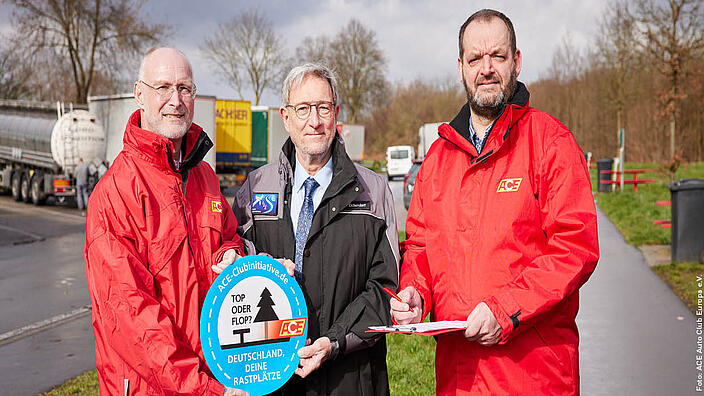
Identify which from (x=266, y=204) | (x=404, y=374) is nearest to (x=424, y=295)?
(x=266, y=204)

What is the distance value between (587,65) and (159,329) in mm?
52491

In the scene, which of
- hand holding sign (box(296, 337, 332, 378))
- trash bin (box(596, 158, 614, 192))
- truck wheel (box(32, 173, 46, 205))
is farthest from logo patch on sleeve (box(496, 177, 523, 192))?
trash bin (box(596, 158, 614, 192))

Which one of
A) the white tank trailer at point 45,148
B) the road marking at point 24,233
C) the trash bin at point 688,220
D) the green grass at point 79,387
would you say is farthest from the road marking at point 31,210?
the trash bin at point 688,220

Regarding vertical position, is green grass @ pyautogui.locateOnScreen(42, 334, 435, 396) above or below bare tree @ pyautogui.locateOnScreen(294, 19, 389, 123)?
below

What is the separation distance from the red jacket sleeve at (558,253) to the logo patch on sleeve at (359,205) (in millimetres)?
816

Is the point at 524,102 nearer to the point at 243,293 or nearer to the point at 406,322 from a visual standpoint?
the point at 406,322

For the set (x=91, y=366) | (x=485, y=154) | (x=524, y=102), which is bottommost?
(x=91, y=366)

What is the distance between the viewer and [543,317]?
2857 mm

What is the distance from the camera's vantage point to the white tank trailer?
23562 millimetres

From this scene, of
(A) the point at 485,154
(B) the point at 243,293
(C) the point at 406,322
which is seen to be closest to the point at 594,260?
(A) the point at 485,154

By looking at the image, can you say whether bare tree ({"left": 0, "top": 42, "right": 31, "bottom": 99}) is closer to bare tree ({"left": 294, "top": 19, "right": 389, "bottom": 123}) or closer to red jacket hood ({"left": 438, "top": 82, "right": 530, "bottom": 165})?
bare tree ({"left": 294, "top": 19, "right": 389, "bottom": 123})

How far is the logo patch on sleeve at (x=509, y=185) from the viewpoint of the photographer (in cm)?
294

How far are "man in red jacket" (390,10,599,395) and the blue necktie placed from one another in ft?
1.72

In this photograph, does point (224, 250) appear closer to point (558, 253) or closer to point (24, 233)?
point (558, 253)
